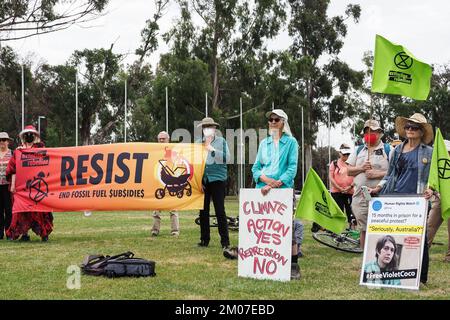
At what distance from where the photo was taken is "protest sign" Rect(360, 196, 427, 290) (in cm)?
590

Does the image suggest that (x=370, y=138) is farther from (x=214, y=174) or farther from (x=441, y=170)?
(x=214, y=174)

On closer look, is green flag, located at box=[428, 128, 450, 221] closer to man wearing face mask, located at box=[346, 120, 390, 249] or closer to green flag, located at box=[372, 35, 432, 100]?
green flag, located at box=[372, 35, 432, 100]

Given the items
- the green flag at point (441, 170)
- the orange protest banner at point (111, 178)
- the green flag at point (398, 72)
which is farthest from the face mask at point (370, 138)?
the orange protest banner at point (111, 178)

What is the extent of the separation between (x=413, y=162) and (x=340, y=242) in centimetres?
338

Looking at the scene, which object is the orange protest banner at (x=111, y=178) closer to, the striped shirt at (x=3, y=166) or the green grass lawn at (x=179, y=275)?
the striped shirt at (x=3, y=166)

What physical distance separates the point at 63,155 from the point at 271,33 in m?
32.1

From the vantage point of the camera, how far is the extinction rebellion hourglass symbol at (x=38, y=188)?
10.5m

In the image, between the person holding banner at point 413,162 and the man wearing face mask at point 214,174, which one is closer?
the person holding banner at point 413,162

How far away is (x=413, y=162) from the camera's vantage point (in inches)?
257

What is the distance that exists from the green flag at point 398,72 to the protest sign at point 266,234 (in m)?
1.69

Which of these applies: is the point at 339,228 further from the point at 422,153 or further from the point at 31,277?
the point at 31,277

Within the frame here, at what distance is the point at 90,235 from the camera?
11.4m

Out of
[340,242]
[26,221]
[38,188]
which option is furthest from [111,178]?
[340,242]
